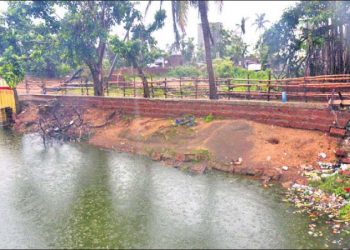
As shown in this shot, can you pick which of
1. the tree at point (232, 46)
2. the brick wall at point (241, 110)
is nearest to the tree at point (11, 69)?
the brick wall at point (241, 110)

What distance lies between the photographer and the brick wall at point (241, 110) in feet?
39.5

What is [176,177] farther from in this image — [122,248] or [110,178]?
[122,248]

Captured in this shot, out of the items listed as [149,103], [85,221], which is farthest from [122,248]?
[149,103]

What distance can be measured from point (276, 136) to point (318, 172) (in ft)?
8.08

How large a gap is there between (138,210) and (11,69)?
1163 cm

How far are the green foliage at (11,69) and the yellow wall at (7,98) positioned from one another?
3.98 metres

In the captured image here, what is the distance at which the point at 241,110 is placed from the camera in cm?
1391

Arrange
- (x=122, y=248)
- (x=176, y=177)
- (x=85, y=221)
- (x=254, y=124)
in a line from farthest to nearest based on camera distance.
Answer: (x=254, y=124) → (x=176, y=177) → (x=85, y=221) → (x=122, y=248)

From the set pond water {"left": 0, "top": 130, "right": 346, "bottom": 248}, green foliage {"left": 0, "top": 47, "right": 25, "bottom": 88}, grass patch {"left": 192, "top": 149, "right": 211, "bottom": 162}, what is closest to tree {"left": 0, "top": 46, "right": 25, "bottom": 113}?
green foliage {"left": 0, "top": 47, "right": 25, "bottom": 88}

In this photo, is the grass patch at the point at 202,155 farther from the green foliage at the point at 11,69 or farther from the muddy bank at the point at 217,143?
the green foliage at the point at 11,69

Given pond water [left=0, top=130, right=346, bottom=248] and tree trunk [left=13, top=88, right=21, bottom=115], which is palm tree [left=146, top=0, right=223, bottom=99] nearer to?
pond water [left=0, top=130, right=346, bottom=248]

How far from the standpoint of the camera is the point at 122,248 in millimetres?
7090

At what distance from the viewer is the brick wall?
1203 cm

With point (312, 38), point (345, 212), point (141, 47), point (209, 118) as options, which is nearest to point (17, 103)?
point (141, 47)
